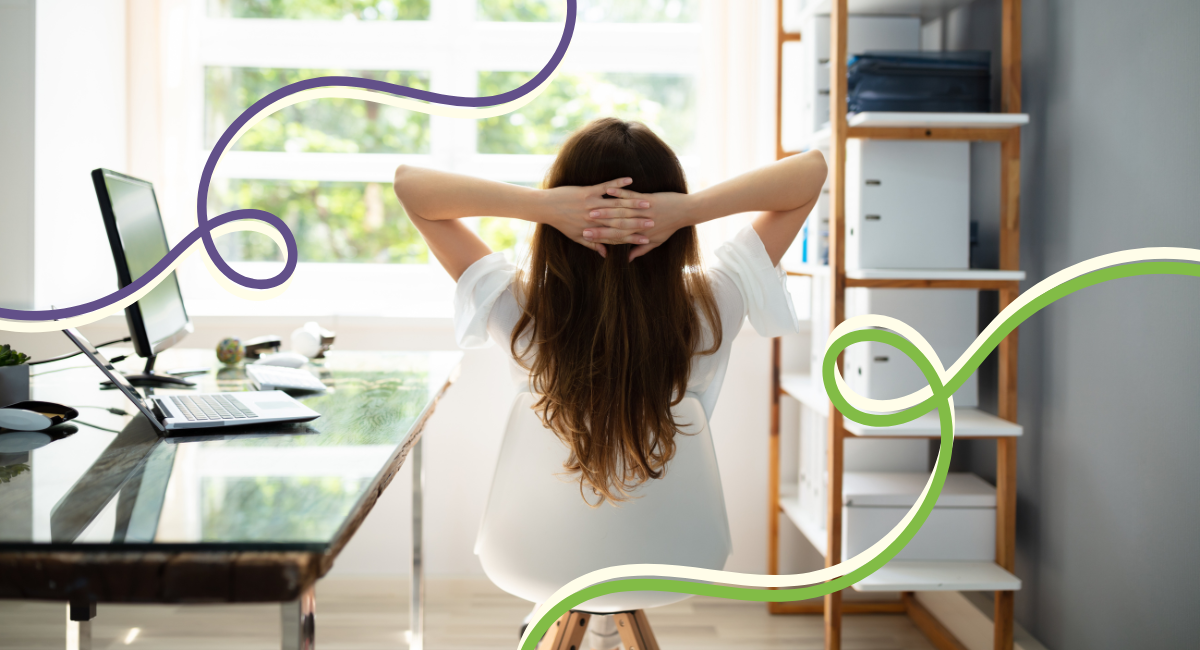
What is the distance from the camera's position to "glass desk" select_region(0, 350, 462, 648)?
0.65m

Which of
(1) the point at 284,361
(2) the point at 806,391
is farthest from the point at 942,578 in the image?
(1) the point at 284,361

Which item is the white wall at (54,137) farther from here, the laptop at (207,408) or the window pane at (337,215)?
the laptop at (207,408)

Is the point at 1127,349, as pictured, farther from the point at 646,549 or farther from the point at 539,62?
the point at 539,62

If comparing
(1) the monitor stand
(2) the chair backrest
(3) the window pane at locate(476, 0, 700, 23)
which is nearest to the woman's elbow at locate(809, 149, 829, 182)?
(2) the chair backrest

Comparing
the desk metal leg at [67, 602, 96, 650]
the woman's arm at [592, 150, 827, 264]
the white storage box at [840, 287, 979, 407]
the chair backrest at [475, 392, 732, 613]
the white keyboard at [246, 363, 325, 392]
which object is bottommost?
the desk metal leg at [67, 602, 96, 650]

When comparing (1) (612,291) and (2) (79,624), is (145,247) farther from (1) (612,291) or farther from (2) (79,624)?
(1) (612,291)

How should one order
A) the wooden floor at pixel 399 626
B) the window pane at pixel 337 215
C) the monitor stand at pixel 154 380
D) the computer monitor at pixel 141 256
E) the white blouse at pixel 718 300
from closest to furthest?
the white blouse at pixel 718 300 < the computer monitor at pixel 141 256 < the monitor stand at pixel 154 380 < the wooden floor at pixel 399 626 < the window pane at pixel 337 215

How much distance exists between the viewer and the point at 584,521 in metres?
1.16

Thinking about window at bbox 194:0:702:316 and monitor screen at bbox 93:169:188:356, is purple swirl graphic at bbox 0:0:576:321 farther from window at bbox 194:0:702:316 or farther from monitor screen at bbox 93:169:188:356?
window at bbox 194:0:702:316

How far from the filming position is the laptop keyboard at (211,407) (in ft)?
3.81

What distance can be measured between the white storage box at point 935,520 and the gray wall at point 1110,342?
4.9 inches

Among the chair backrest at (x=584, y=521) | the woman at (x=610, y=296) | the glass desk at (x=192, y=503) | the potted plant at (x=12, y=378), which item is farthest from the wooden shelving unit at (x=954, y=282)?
the potted plant at (x=12, y=378)

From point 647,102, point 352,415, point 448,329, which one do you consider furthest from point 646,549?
point 647,102

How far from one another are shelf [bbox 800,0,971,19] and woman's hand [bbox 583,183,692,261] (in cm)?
119
